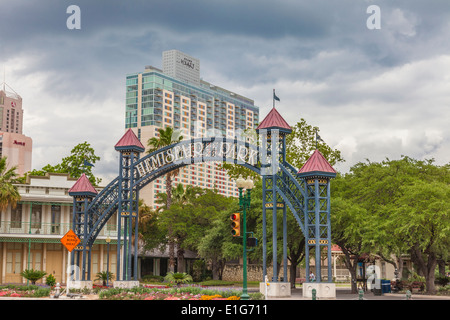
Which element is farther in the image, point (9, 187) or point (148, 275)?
point (148, 275)

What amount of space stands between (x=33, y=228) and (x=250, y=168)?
84.9 ft

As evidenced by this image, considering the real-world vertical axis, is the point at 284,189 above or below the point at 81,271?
above

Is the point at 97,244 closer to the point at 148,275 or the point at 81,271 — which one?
the point at 148,275

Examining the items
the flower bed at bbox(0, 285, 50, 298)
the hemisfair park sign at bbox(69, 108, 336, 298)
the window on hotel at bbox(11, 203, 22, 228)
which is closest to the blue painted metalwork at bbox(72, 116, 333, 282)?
the hemisfair park sign at bbox(69, 108, 336, 298)

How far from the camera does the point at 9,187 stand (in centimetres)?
4950

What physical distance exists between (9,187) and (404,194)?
1236 inches

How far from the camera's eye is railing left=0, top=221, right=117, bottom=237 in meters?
52.2

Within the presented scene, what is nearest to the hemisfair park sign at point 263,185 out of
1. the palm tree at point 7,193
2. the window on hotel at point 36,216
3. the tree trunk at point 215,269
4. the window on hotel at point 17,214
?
the palm tree at point 7,193

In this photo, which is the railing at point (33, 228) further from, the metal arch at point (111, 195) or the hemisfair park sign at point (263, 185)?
the metal arch at point (111, 195)

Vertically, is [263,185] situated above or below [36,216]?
above

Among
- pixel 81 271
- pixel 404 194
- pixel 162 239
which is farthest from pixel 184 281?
pixel 404 194

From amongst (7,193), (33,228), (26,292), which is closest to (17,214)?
(33,228)

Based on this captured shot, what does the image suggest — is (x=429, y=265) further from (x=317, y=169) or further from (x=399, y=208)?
(x=317, y=169)

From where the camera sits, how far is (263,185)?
3562 cm
